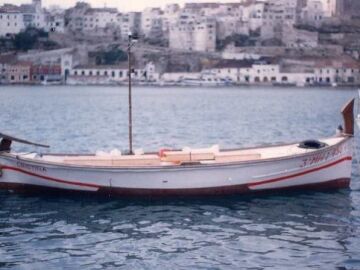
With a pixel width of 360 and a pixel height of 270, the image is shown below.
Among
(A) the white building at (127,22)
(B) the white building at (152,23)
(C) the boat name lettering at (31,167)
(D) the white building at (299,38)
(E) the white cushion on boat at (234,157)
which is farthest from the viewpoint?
(A) the white building at (127,22)

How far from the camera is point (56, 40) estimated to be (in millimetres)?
162625

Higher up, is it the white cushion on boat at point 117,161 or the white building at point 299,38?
the white building at point 299,38

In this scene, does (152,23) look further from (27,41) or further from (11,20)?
(11,20)

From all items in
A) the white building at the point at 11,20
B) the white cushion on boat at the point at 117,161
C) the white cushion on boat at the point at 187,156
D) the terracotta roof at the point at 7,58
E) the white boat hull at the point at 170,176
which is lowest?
the white boat hull at the point at 170,176

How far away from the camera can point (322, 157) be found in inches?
827

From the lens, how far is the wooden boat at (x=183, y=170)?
19.8 metres

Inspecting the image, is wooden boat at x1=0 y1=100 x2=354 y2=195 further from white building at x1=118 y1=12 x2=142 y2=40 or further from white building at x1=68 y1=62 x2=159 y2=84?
white building at x1=118 y1=12 x2=142 y2=40

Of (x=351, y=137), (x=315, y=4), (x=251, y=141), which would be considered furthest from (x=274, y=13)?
(x=351, y=137)

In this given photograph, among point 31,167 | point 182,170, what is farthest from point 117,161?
point 31,167

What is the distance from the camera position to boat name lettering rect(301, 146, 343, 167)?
20.8 meters

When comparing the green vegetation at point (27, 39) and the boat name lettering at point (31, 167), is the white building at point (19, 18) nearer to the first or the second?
the green vegetation at point (27, 39)

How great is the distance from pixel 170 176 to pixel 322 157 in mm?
4879

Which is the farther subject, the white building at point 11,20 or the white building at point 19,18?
the white building at point 19,18

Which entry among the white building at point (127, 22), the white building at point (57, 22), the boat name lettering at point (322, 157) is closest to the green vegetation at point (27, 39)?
the white building at point (57, 22)
